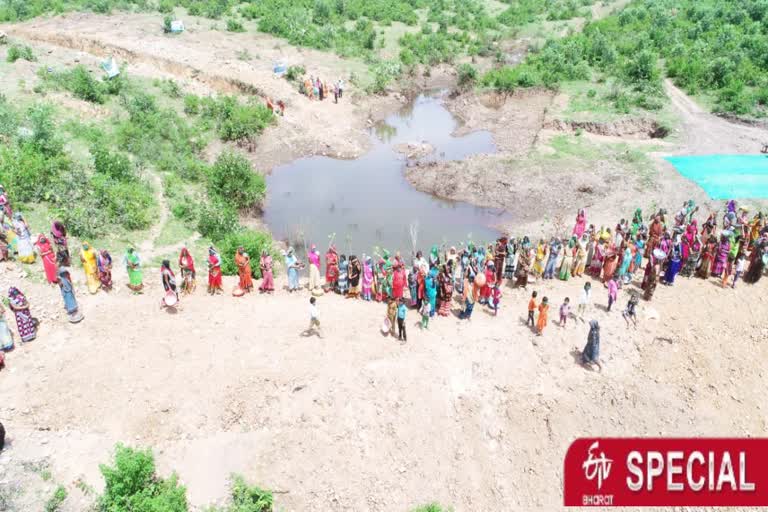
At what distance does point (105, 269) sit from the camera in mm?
10602

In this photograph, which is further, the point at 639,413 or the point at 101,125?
the point at 101,125

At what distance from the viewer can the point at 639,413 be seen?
923cm

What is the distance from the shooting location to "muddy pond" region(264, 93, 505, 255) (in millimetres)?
15711

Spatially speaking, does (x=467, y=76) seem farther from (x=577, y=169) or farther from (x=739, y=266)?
(x=739, y=266)

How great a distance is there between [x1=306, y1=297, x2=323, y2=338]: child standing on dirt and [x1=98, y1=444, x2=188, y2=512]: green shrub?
3499 mm

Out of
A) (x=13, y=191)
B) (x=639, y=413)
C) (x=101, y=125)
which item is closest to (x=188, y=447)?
(x=639, y=413)

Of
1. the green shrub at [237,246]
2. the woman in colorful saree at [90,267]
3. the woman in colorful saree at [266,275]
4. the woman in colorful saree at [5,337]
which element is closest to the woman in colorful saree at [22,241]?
the woman in colorful saree at [90,267]

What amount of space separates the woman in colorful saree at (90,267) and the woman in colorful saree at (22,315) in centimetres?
129

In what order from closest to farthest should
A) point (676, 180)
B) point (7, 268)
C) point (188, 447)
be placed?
point (188, 447), point (7, 268), point (676, 180)

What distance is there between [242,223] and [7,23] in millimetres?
26679

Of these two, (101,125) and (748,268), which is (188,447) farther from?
(101,125)

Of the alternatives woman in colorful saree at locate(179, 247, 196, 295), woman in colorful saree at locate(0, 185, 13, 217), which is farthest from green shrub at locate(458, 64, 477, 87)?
woman in colorful saree at locate(0, 185, 13, 217)

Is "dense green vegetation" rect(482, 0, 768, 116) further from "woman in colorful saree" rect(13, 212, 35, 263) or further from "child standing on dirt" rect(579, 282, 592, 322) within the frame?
"woman in colorful saree" rect(13, 212, 35, 263)

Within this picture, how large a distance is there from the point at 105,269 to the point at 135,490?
5.05 m
